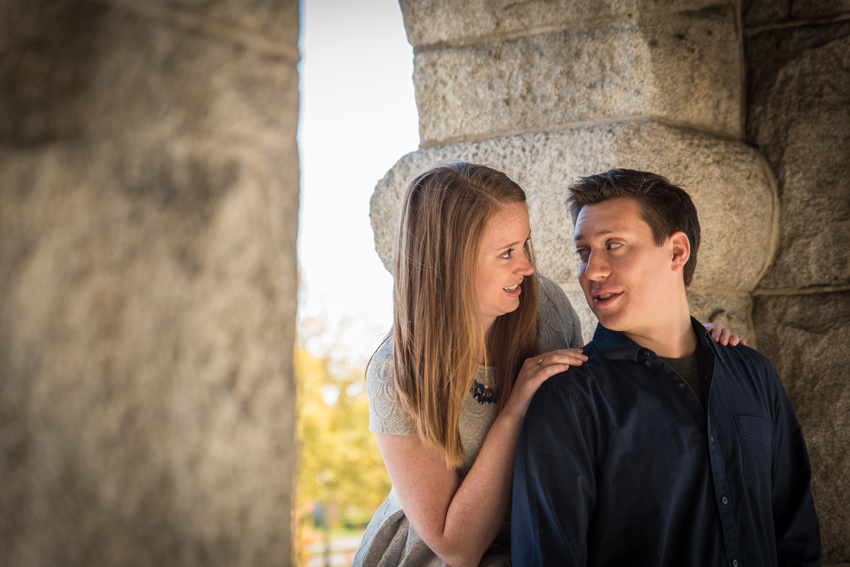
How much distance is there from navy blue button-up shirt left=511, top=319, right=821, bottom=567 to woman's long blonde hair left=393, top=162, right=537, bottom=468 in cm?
20

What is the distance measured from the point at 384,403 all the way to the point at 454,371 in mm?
192

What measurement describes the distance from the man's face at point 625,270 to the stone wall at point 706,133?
0.27 metres

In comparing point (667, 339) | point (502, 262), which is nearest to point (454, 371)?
point (502, 262)

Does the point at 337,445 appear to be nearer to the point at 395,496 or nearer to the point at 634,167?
the point at 395,496

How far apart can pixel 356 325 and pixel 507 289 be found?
385 inches

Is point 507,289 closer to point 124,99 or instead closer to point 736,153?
point 736,153

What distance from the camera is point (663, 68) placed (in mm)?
1854

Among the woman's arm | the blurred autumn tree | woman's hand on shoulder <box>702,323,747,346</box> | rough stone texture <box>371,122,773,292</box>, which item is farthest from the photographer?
the blurred autumn tree

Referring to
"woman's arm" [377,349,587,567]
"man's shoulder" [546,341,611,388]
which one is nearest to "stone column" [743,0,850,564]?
"man's shoulder" [546,341,611,388]

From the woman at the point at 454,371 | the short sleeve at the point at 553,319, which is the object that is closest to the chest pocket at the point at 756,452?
the woman at the point at 454,371

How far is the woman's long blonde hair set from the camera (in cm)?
156

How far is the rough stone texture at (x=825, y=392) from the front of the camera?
1.94 m

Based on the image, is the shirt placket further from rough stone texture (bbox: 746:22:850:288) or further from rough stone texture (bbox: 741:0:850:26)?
rough stone texture (bbox: 741:0:850:26)

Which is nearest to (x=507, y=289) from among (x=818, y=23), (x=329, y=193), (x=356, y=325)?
(x=818, y=23)
